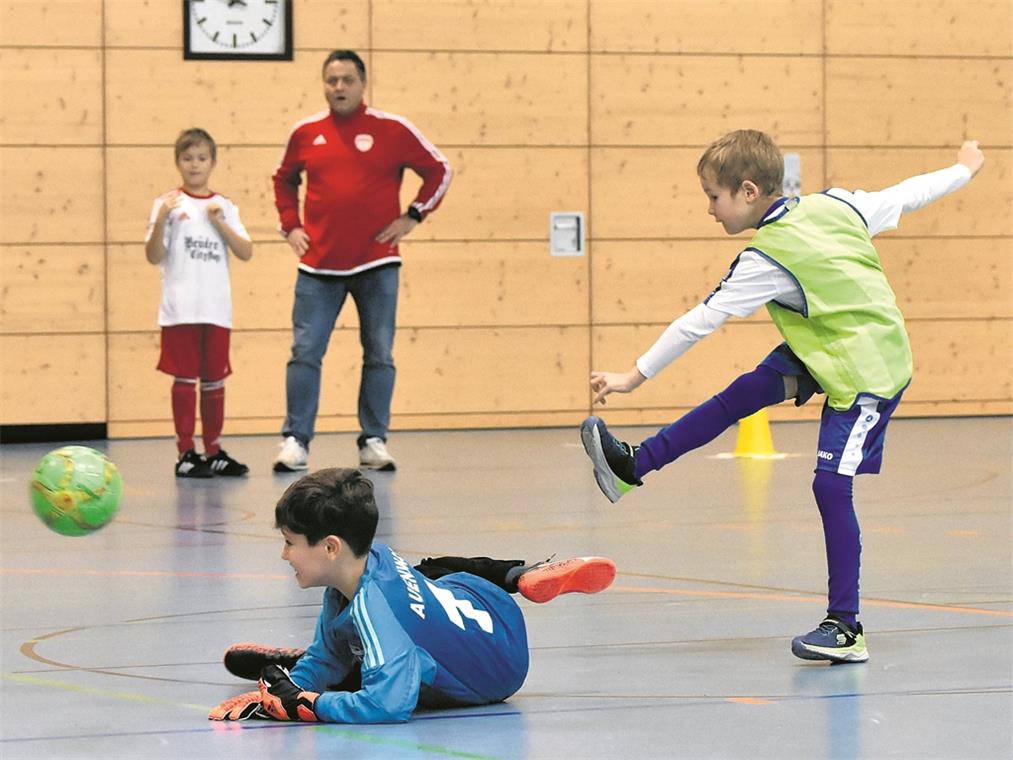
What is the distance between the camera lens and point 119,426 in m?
11.7

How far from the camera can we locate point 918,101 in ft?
42.1

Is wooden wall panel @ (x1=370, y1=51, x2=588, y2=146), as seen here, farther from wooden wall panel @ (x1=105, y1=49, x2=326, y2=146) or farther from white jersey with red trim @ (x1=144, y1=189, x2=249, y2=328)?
white jersey with red trim @ (x1=144, y1=189, x2=249, y2=328)

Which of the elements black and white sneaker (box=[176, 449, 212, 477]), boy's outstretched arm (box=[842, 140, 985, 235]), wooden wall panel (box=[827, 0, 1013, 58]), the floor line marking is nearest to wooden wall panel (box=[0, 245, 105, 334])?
black and white sneaker (box=[176, 449, 212, 477])

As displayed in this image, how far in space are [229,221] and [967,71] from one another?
614 centimetres


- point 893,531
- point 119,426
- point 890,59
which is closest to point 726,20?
point 890,59

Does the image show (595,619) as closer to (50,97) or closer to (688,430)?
(688,430)

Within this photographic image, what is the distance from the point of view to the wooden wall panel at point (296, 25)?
11.6 m

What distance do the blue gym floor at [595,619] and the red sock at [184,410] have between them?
1.08 ft

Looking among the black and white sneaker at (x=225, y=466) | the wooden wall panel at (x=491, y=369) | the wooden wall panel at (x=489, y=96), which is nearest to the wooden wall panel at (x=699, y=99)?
the wooden wall panel at (x=489, y=96)

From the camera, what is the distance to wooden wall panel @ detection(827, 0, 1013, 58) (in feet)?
41.6

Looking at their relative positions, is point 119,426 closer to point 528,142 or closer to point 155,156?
point 155,156

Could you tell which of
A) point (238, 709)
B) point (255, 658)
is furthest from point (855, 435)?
point (238, 709)

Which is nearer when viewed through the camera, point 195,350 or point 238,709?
point 238,709

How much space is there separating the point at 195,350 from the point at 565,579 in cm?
539
